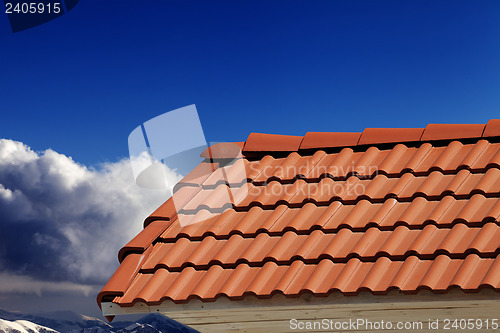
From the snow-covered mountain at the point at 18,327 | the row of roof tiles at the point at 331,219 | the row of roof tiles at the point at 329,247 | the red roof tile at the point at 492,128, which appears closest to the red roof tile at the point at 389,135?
the red roof tile at the point at 492,128

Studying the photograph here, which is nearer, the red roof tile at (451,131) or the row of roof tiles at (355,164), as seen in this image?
the row of roof tiles at (355,164)

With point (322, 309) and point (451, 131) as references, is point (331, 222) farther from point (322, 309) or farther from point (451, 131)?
point (451, 131)

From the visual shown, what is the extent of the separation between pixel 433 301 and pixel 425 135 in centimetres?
259

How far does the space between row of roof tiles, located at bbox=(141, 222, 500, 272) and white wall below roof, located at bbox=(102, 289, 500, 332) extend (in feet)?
1.36

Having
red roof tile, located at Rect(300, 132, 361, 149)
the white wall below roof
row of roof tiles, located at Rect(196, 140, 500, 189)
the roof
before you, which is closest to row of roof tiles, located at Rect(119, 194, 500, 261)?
the roof

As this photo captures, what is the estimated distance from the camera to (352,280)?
4.18 m

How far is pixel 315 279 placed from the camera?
424 cm

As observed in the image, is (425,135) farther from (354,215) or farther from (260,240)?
(260,240)

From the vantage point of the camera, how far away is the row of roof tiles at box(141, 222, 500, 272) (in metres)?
4.34

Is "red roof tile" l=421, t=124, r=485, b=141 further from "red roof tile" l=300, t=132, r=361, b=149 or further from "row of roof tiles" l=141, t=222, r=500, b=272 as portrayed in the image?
"row of roof tiles" l=141, t=222, r=500, b=272

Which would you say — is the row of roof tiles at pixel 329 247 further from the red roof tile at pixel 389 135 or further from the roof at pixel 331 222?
the red roof tile at pixel 389 135

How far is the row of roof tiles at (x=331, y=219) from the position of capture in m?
4.71

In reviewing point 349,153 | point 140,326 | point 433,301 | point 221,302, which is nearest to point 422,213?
point 433,301

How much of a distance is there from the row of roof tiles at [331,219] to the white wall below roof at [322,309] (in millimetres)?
822
